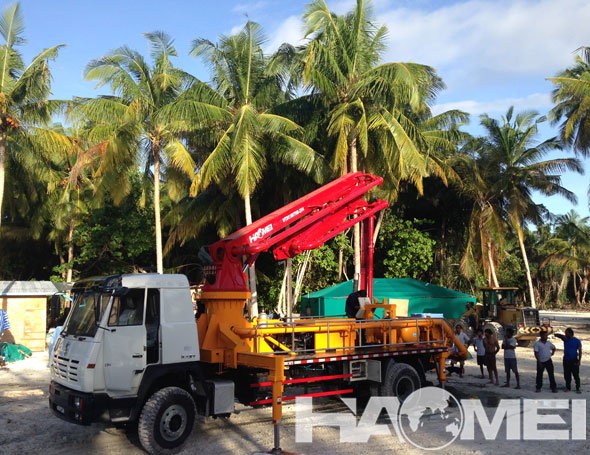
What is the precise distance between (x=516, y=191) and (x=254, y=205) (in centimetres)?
1635

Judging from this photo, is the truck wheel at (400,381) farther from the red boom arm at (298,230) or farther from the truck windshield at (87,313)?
the truck windshield at (87,313)

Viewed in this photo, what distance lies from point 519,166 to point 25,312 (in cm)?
2810

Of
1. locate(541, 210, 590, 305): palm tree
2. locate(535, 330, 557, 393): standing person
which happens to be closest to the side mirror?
locate(535, 330, 557, 393): standing person

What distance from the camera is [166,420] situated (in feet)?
26.3

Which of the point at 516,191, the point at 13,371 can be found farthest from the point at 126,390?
the point at 516,191

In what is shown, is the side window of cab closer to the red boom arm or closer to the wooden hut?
the red boom arm

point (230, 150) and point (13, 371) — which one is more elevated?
point (230, 150)

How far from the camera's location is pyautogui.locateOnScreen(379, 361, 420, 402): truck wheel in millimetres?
10398

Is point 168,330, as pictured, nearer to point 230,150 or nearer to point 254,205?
point 230,150

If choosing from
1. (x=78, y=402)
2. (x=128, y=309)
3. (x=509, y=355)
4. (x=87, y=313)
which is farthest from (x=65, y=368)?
(x=509, y=355)

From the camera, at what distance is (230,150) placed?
20359 millimetres

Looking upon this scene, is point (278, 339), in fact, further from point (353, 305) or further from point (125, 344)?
point (125, 344)

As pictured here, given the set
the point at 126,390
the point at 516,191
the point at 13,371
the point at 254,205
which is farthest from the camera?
the point at 516,191
